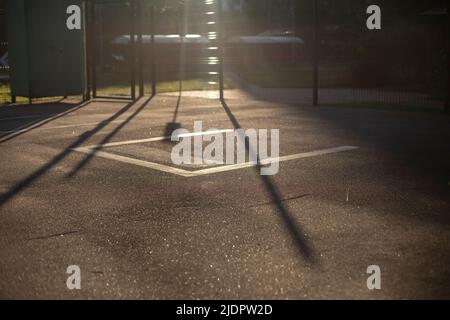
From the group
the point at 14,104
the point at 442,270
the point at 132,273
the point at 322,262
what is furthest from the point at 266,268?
the point at 14,104

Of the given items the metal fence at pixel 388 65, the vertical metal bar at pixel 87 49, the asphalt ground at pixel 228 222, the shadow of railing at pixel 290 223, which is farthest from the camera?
the metal fence at pixel 388 65

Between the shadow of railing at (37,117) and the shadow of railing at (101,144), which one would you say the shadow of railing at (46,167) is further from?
the shadow of railing at (37,117)

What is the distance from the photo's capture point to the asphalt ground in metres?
4.55

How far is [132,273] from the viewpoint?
4750 mm

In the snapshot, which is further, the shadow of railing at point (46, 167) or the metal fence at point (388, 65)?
the metal fence at point (388, 65)

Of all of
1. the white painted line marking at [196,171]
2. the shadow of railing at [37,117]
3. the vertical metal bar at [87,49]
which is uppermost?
the vertical metal bar at [87,49]

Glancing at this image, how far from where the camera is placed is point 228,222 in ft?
20.2

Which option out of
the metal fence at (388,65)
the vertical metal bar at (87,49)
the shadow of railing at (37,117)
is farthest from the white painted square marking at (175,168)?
the vertical metal bar at (87,49)

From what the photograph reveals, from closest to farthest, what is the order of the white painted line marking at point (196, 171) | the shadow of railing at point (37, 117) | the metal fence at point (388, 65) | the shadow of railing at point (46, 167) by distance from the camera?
1. the shadow of railing at point (46, 167)
2. the white painted line marking at point (196, 171)
3. the shadow of railing at point (37, 117)
4. the metal fence at point (388, 65)

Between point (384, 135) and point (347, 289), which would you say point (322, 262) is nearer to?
point (347, 289)

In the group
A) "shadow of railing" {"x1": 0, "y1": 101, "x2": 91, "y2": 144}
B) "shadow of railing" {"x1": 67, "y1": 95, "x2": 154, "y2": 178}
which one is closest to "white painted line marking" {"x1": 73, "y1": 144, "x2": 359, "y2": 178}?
"shadow of railing" {"x1": 67, "y1": 95, "x2": 154, "y2": 178}

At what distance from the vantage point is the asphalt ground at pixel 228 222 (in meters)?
4.55

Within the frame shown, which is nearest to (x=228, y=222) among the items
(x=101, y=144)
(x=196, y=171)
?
(x=196, y=171)

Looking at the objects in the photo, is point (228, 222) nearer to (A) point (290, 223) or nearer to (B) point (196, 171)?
(A) point (290, 223)
